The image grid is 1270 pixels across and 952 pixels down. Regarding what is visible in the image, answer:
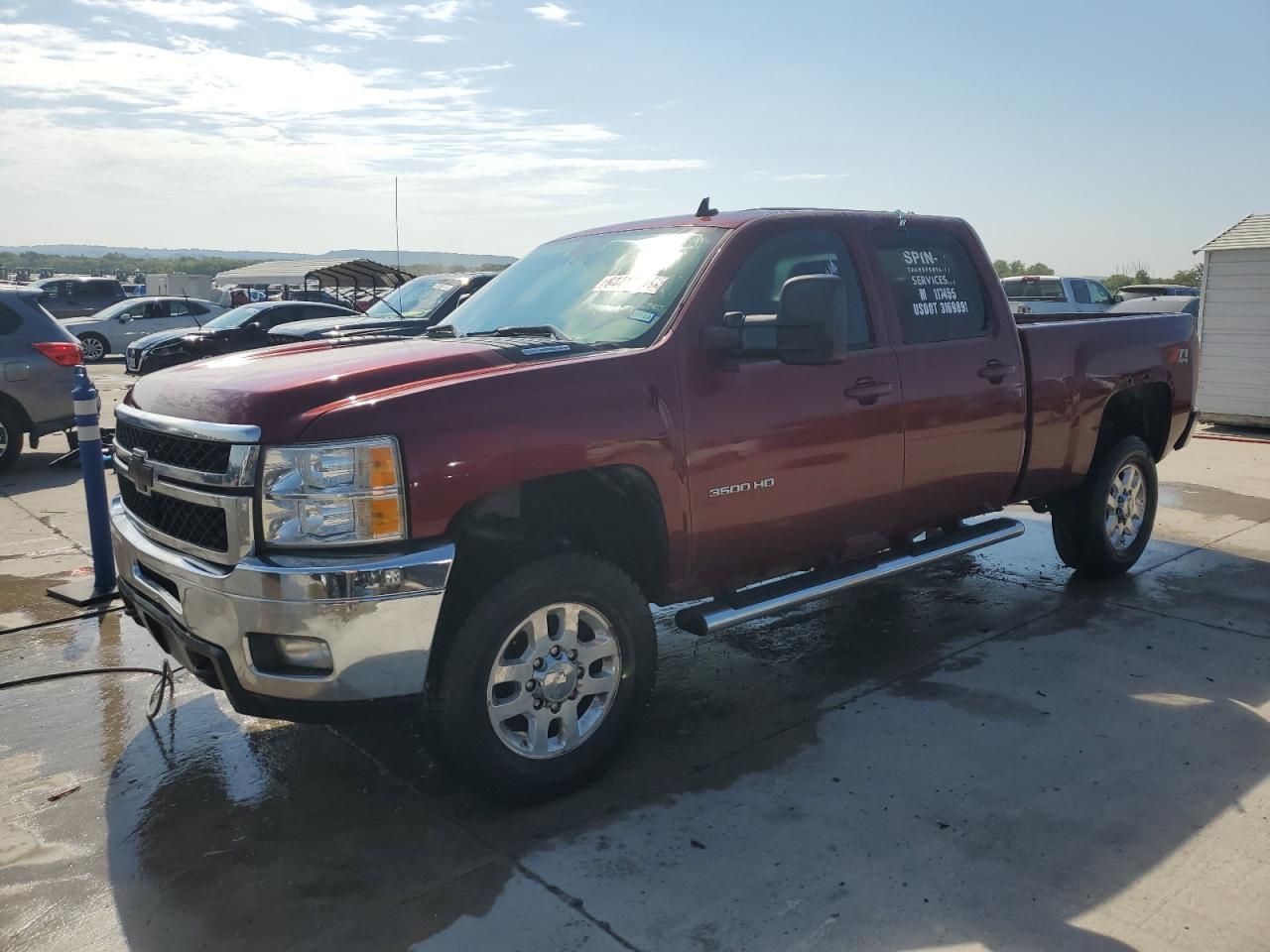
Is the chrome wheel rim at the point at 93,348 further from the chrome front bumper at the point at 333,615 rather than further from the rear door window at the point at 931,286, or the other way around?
the chrome front bumper at the point at 333,615

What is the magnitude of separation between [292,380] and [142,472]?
2.59 feet

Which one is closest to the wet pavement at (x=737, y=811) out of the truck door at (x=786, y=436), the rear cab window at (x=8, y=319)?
the truck door at (x=786, y=436)

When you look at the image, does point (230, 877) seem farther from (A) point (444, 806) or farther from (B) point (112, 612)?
(B) point (112, 612)

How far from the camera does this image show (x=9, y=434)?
9805mm

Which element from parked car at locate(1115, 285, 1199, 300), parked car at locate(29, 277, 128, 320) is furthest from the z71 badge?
parked car at locate(29, 277, 128, 320)

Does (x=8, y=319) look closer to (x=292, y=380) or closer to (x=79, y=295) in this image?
(x=292, y=380)

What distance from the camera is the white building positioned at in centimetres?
1223

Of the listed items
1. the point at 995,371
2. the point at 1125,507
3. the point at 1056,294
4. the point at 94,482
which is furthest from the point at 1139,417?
the point at 1056,294

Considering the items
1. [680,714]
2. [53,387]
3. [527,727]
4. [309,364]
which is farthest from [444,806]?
[53,387]

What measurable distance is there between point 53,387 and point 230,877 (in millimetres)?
8118

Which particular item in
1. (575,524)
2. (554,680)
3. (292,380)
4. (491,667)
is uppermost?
(292,380)

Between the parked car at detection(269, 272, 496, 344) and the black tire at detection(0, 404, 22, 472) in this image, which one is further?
the parked car at detection(269, 272, 496, 344)

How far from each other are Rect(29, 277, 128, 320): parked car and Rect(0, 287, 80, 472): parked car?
59.6 ft

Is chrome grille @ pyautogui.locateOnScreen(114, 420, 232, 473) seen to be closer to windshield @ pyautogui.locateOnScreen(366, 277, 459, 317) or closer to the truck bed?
the truck bed
